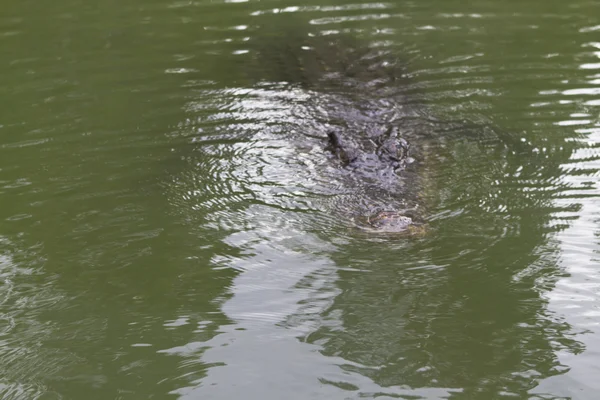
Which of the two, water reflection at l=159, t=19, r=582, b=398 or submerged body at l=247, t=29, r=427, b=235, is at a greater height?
submerged body at l=247, t=29, r=427, b=235

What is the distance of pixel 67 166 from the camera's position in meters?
7.34

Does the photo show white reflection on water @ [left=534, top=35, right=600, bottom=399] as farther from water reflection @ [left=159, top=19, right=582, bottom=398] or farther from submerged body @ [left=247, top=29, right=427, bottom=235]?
submerged body @ [left=247, top=29, right=427, bottom=235]

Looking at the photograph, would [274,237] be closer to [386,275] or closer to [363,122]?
[386,275]

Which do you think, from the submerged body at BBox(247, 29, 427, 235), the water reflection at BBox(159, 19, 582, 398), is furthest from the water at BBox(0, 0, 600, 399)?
the submerged body at BBox(247, 29, 427, 235)

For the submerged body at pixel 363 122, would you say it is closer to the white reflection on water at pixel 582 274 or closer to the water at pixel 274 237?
the water at pixel 274 237

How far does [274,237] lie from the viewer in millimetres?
6047

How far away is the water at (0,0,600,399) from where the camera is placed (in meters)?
4.69

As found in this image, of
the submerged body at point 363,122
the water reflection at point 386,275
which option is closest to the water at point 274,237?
the water reflection at point 386,275

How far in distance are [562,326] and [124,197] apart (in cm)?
401

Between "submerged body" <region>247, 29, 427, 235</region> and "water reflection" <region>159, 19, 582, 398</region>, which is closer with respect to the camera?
"water reflection" <region>159, 19, 582, 398</region>

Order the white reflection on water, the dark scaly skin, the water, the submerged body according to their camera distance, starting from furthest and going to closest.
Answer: the submerged body
the dark scaly skin
the water
the white reflection on water

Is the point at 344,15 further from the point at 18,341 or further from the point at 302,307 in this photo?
the point at 18,341

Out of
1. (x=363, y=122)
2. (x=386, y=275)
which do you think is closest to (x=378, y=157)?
(x=363, y=122)

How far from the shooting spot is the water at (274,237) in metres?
4.69
